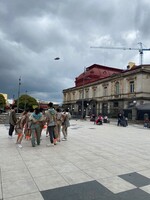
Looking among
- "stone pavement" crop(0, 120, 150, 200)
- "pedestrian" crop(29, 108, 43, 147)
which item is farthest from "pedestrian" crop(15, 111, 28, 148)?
"stone pavement" crop(0, 120, 150, 200)

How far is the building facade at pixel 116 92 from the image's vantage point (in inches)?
1465

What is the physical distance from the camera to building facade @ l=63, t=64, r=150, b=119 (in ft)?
122

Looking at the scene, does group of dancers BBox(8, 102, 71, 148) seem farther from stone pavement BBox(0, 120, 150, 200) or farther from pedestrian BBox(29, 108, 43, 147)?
stone pavement BBox(0, 120, 150, 200)

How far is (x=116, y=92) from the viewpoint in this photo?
1751 inches

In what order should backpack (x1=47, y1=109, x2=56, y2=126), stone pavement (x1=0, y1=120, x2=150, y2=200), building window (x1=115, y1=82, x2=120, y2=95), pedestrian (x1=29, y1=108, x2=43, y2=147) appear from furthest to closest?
1. building window (x1=115, y1=82, x2=120, y2=95)
2. backpack (x1=47, y1=109, x2=56, y2=126)
3. pedestrian (x1=29, y1=108, x2=43, y2=147)
4. stone pavement (x1=0, y1=120, x2=150, y2=200)

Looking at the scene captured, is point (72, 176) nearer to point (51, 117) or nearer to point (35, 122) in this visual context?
point (35, 122)

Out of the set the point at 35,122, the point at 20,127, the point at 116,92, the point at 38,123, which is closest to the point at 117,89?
the point at 116,92

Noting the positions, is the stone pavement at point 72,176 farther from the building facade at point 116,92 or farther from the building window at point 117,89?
the building window at point 117,89

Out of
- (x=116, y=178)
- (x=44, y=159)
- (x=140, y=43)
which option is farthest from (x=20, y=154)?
(x=140, y=43)

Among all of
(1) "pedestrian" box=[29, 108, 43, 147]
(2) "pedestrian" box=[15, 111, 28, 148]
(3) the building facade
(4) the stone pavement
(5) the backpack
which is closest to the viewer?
(4) the stone pavement

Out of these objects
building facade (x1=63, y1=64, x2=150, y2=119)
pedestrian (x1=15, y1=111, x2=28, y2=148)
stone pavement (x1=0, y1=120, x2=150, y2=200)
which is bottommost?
stone pavement (x1=0, y1=120, x2=150, y2=200)

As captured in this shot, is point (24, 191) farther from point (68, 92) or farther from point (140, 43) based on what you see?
point (68, 92)

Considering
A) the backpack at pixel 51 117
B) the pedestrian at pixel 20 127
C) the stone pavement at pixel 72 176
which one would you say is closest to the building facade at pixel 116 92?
the backpack at pixel 51 117

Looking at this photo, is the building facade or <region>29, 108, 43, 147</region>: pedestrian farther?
the building facade
